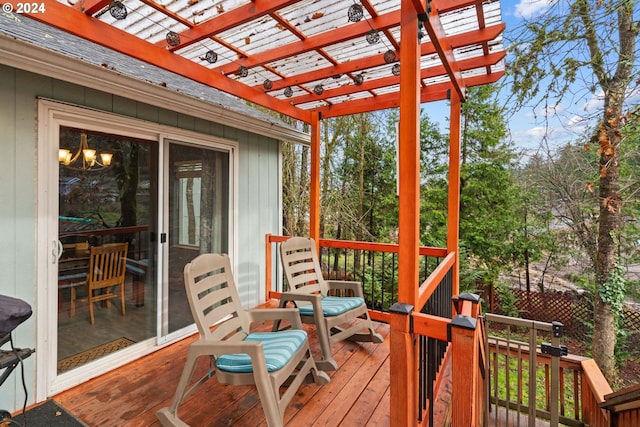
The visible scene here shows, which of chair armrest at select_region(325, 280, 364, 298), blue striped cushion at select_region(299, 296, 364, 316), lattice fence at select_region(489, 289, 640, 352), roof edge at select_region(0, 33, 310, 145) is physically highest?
roof edge at select_region(0, 33, 310, 145)

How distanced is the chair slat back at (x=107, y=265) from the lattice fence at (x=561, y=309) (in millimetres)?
7121

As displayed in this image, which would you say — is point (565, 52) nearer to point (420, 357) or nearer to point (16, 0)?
point (420, 357)

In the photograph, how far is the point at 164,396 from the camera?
230 centimetres

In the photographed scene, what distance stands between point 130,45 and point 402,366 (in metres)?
2.67

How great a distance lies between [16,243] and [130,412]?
143 centimetres

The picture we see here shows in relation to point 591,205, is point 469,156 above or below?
above

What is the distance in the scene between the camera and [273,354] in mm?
1947

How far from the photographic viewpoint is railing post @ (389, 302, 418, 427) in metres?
1.56

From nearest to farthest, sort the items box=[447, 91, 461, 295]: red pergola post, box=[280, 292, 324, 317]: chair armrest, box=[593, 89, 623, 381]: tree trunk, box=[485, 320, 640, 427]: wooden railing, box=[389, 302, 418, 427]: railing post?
box=[389, 302, 418, 427]: railing post
box=[485, 320, 640, 427]: wooden railing
box=[280, 292, 324, 317]: chair armrest
box=[447, 91, 461, 295]: red pergola post
box=[593, 89, 623, 381]: tree trunk

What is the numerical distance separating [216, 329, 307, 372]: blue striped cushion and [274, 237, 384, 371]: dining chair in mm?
400

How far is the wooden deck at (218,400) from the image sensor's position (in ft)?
6.72

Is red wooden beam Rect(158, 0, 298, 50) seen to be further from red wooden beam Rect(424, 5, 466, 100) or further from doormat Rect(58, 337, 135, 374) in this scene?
doormat Rect(58, 337, 135, 374)

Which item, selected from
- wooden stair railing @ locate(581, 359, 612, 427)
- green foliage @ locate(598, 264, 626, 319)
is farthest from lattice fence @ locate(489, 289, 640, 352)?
wooden stair railing @ locate(581, 359, 612, 427)

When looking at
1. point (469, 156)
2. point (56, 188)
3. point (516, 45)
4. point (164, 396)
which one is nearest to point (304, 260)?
point (164, 396)
